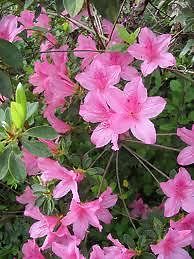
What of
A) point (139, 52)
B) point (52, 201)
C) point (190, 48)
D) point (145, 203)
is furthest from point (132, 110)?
point (145, 203)

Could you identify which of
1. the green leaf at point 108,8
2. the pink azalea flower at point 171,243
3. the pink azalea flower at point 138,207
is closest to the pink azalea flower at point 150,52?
the green leaf at point 108,8

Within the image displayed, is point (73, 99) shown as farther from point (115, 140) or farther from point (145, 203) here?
point (145, 203)

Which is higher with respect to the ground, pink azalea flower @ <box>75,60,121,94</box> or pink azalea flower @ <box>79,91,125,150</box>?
pink azalea flower @ <box>75,60,121,94</box>

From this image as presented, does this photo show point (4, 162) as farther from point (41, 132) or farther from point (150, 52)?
point (150, 52)

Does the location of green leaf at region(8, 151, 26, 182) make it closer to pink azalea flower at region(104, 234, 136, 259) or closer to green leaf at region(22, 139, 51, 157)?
green leaf at region(22, 139, 51, 157)

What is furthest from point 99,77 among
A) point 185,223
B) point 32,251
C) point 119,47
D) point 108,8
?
point 32,251

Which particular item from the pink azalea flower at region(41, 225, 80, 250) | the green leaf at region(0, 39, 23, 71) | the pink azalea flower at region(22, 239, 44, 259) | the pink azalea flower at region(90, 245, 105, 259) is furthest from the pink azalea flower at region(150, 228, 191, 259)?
the green leaf at region(0, 39, 23, 71)
